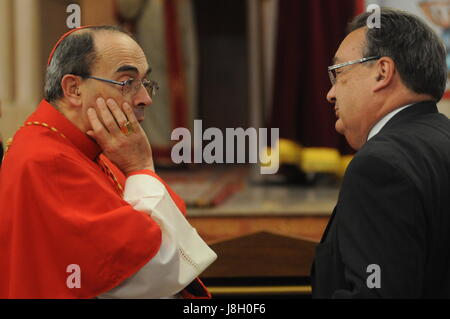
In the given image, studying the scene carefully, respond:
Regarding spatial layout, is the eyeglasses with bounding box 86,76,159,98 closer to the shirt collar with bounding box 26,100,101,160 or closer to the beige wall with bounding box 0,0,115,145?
the shirt collar with bounding box 26,100,101,160

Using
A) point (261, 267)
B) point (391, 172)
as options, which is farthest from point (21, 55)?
point (391, 172)

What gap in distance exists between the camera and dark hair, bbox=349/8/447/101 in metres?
1.68

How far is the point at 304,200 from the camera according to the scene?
15.2 feet

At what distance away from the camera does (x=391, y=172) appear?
1.49 m

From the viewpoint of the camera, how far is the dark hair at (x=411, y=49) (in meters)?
1.68

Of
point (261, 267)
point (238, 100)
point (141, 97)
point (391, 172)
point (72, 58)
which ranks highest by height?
point (72, 58)

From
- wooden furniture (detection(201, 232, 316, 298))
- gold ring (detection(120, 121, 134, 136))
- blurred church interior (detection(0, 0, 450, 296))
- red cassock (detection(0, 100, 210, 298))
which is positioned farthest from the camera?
blurred church interior (detection(0, 0, 450, 296))

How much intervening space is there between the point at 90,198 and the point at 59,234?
0.14 m

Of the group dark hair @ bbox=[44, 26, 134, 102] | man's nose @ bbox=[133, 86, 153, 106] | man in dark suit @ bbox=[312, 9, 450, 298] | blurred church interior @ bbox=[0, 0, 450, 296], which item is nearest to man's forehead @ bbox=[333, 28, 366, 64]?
man in dark suit @ bbox=[312, 9, 450, 298]

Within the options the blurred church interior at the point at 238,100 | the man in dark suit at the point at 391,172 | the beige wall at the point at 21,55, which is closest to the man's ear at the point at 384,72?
the man in dark suit at the point at 391,172

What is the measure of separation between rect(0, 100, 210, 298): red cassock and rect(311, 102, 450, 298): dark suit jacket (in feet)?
1.99

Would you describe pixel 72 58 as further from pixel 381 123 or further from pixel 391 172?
pixel 391 172

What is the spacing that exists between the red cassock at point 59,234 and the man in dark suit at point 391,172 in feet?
1.80
